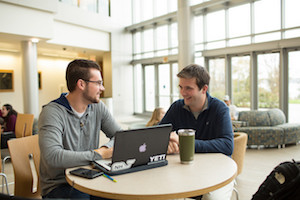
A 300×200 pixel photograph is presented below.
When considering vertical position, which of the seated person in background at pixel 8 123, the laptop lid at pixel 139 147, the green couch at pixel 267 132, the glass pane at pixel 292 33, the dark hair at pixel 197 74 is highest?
the glass pane at pixel 292 33

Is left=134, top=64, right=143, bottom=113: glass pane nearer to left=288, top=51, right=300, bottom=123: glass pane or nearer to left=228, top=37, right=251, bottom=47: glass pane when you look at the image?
left=228, top=37, right=251, bottom=47: glass pane

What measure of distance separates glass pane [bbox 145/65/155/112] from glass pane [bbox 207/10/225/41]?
11.5ft

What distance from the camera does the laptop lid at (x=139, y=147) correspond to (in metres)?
1.22

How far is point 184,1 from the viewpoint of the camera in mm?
8602

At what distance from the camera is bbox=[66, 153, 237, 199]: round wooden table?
3.49 feet

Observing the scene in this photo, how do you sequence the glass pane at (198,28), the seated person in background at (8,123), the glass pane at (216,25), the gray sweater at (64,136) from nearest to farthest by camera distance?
the gray sweater at (64,136) → the seated person in background at (8,123) → the glass pane at (216,25) → the glass pane at (198,28)

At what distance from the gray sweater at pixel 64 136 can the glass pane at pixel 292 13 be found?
708 cm

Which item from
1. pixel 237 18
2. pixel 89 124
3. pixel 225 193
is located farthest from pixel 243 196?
pixel 237 18

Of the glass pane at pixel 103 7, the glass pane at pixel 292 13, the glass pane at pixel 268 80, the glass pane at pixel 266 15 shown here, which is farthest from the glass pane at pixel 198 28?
the glass pane at pixel 103 7

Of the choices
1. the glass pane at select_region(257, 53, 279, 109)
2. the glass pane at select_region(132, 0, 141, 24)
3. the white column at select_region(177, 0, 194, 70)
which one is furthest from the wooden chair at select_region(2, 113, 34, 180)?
the glass pane at select_region(132, 0, 141, 24)

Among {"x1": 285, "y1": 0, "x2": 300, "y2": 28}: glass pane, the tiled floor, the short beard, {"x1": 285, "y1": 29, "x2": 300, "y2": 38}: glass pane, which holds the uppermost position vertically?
{"x1": 285, "y1": 0, "x2": 300, "y2": 28}: glass pane

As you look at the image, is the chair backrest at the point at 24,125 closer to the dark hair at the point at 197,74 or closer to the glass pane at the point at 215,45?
the dark hair at the point at 197,74

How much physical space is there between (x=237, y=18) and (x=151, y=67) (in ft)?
15.3

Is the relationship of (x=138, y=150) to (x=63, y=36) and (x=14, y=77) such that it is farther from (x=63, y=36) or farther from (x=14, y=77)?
(x=14, y=77)
